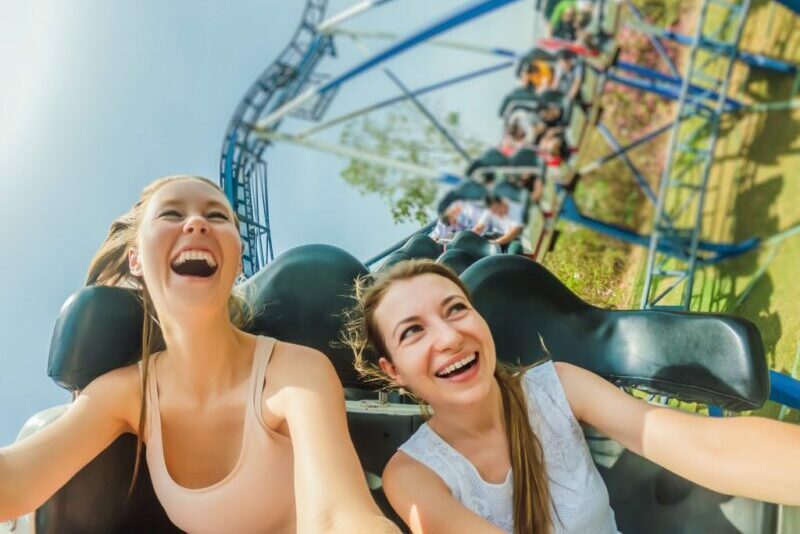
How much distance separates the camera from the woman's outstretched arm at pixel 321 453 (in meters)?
0.32

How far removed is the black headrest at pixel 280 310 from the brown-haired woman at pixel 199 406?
61mm

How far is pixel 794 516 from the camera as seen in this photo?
1.42ft

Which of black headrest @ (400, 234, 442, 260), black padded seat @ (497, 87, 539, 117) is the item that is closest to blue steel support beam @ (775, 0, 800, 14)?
black padded seat @ (497, 87, 539, 117)

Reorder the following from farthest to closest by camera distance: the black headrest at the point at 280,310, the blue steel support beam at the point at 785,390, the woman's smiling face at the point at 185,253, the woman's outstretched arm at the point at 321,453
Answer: the blue steel support beam at the point at 785,390
the black headrest at the point at 280,310
the woman's smiling face at the point at 185,253
the woman's outstretched arm at the point at 321,453

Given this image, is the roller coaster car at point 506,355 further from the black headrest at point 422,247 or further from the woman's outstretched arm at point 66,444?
the black headrest at point 422,247

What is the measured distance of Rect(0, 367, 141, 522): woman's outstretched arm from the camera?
0.39 m

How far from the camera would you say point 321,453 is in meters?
0.36

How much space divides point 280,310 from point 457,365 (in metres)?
0.25

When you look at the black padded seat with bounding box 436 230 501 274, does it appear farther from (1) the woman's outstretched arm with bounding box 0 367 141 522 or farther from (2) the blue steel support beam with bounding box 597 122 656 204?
(1) the woman's outstretched arm with bounding box 0 367 141 522

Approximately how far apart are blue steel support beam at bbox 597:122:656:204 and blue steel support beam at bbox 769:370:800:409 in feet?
1.12

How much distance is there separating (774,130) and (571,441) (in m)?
0.65

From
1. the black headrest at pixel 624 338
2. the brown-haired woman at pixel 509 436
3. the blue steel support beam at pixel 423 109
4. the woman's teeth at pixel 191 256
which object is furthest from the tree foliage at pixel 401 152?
the woman's teeth at pixel 191 256

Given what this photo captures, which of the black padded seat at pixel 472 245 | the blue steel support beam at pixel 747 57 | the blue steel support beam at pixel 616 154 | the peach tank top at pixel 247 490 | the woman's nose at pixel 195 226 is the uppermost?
the blue steel support beam at pixel 747 57

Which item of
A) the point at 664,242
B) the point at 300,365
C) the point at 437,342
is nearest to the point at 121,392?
the point at 300,365
